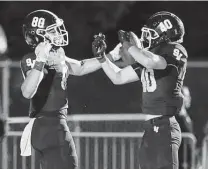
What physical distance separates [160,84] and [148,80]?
0.33ft

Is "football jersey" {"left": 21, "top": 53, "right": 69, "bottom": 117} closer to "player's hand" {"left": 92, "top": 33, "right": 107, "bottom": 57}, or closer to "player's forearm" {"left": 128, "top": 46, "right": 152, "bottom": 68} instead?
"player's hand" {"left": 92, "top": 33, "right": 107, "bottom": 57}

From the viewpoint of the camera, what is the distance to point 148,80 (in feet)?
14.8

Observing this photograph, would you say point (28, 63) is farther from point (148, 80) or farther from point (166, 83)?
point (166, 83)

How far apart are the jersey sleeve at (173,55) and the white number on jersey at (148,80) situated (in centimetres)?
15

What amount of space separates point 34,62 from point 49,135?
0.54 m

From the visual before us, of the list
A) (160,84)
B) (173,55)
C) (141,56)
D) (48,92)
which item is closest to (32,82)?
(48,92)

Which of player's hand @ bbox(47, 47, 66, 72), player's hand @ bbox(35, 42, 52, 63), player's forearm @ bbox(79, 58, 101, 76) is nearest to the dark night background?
player's forearm @ bbox(79, 58, 101, 76)

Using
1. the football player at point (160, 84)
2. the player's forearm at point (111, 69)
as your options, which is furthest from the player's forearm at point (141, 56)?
the player's forearm at point (111, 69)

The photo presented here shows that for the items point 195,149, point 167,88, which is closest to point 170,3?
point 195,149

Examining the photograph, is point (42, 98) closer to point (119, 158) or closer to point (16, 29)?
point (119, 158)

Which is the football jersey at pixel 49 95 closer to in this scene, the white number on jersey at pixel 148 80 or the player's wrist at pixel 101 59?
the player's wrist at pixel 101 59

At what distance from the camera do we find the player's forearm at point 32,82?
169 inches

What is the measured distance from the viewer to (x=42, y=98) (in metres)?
4.48

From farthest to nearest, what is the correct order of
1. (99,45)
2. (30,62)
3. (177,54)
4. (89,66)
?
(89,66) → (99,45) → (30,62) → (177,54)
